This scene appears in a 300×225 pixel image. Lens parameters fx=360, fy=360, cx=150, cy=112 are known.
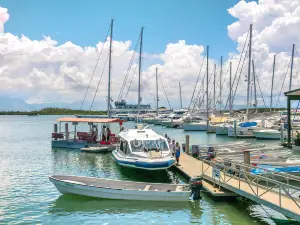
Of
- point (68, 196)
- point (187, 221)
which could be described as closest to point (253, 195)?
point (187, 221)

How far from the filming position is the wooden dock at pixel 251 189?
14.3m

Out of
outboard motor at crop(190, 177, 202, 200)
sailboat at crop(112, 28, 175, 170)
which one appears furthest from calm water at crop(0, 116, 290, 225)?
sailboat at crop(112, 28, 175, 170)

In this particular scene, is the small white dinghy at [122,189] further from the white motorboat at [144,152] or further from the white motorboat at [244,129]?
the white motorboat at [244,129]

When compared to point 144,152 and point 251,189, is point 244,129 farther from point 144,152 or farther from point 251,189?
point 251,189

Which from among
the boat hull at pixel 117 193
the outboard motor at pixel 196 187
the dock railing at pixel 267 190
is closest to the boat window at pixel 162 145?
the dock railing at pixel 267 190

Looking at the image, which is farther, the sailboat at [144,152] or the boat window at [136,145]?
the boat window at [136,145]

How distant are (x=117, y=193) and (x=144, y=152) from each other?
682cm

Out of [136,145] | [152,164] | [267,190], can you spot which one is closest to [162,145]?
[136,145]

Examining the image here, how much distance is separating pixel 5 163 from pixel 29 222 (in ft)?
61.7

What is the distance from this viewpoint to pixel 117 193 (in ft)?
63.3

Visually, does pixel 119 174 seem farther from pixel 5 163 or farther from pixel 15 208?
pixel 5 163

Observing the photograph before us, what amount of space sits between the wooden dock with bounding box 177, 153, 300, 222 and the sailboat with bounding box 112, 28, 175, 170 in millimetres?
1753

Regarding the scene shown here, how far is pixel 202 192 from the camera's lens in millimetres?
20953

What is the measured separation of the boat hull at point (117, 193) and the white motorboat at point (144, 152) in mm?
4944
